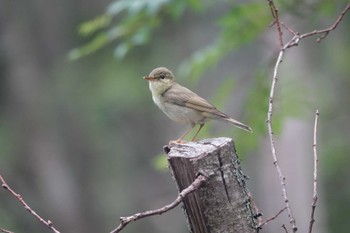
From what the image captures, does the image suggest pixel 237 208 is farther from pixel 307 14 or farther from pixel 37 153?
pixel 37 153

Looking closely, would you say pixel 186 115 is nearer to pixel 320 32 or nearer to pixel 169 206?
pixel 320 32

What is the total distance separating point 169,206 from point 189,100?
2709 mm

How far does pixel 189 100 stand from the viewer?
536cm

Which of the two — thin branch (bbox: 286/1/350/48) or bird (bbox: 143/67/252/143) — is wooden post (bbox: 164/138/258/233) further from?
bird (bbox: 143/67/252/143)

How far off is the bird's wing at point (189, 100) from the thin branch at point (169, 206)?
2231 mm

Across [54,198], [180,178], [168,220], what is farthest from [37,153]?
[180,178]

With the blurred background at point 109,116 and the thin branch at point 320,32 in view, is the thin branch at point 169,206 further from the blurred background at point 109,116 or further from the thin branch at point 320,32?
the blurred background at point 109,116

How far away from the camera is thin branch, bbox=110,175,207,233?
2666mm

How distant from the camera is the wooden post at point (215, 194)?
10.2ft

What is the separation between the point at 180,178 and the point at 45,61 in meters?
11.5

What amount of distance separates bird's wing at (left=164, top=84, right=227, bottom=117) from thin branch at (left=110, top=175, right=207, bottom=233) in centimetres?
223

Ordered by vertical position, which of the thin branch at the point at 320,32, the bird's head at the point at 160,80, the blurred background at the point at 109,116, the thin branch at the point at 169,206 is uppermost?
the blurred background at the point at 109,116

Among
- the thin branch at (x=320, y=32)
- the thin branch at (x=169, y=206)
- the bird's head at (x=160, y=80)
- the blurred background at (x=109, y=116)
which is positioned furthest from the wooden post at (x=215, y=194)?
the blurred background at (x=109, y=116)

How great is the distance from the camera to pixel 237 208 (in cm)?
314
